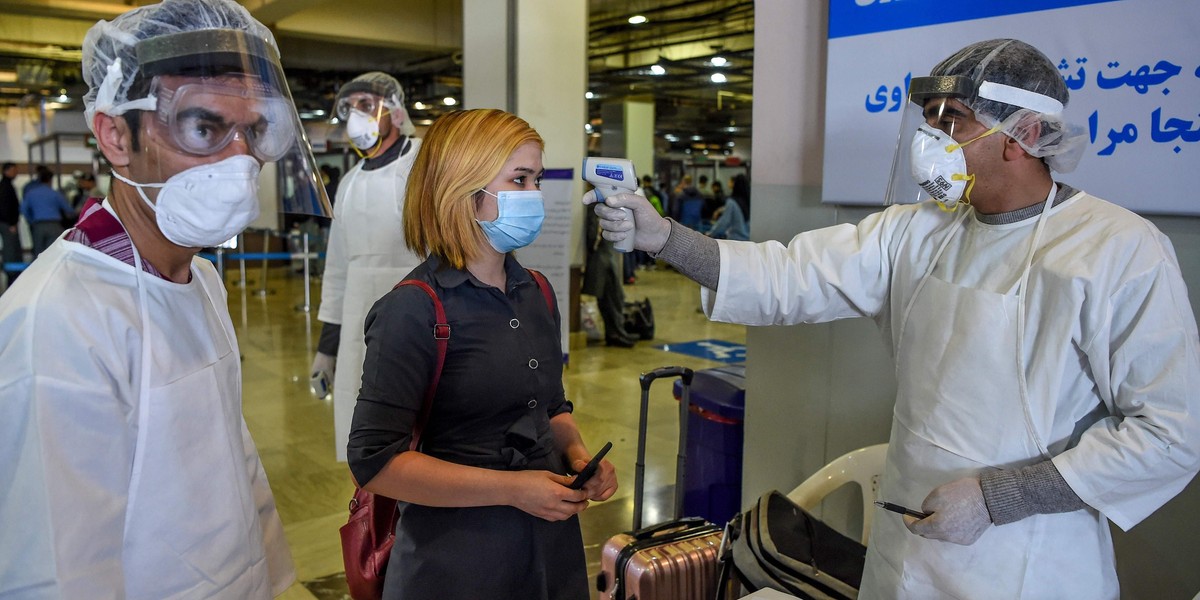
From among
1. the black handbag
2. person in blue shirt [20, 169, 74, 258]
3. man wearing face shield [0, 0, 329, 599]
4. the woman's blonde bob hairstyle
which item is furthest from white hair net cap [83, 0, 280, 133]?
person in blue shirt [20, 169, 74, 258]

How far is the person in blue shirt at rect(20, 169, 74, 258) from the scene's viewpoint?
10844 millimetres

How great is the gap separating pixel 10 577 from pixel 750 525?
5.74ft

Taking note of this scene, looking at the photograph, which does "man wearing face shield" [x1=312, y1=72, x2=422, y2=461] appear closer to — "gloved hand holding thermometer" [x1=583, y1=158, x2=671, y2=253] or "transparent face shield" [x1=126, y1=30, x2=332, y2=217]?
"gloved hand holding thermometer" [x1=583, y1=158, x2=671, y2=253]

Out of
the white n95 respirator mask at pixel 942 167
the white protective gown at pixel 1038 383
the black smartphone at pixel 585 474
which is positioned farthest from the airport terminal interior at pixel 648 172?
the black smartphone at pixel 585 474

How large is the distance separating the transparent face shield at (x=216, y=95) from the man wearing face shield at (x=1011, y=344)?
0.68 metres

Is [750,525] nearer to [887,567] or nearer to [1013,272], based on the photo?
[887,567]

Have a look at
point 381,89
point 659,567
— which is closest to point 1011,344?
point 659,567

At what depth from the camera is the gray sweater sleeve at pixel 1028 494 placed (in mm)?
1549

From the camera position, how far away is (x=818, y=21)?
10.2 ft

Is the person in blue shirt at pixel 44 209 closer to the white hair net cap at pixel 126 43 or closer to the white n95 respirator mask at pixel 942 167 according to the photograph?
the white hair net cap at pixel 126 43

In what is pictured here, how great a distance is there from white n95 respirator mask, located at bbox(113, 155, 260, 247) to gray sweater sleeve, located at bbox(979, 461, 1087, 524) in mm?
1361

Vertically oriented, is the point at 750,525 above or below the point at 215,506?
below

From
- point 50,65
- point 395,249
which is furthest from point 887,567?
point 50,65

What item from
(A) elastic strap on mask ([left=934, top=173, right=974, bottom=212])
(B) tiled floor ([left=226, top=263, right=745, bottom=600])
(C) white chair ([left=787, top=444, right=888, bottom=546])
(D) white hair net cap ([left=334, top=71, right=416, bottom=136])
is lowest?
(B) tiled floor ([left=226, top=263, right=745, bottom=600])
